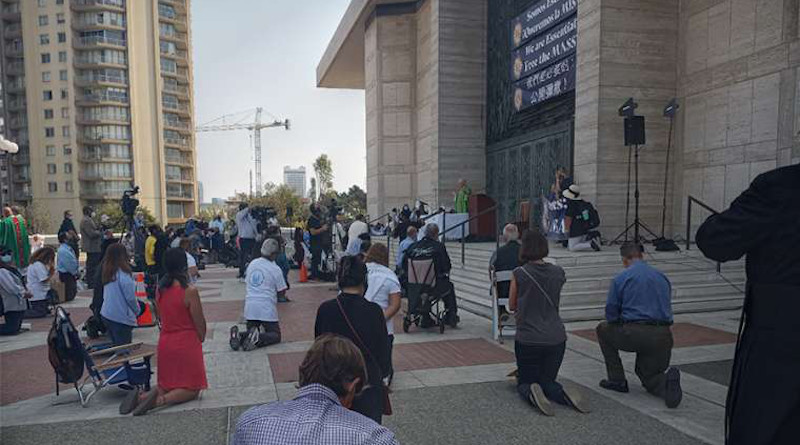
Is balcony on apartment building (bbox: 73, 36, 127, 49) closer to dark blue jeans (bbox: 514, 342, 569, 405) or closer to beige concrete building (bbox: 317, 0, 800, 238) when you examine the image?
beige concrete building (bbox: 317, 0, 800, 238)

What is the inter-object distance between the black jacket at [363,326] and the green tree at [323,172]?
7695cm

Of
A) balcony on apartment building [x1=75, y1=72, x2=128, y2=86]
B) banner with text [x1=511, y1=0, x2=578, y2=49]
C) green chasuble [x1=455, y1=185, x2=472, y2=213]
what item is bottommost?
green chasuble [x1=455, y1=185, x2=472, y2=213]

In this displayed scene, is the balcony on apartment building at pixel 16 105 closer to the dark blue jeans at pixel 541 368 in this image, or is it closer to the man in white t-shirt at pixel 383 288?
the man in white t-shirt at pixel 383 288

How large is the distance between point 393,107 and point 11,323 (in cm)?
2007

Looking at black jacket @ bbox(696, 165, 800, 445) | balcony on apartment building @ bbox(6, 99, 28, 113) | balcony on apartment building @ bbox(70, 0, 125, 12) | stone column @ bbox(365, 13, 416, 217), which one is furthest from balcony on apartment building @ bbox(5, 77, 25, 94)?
black jacket @ bbox(696, 165, 800, 445)

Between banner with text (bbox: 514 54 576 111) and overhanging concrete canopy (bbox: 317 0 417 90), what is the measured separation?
10.2 m

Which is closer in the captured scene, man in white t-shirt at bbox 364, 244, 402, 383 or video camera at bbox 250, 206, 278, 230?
man in white t-shirt at bbox 364, 244, 402, 383

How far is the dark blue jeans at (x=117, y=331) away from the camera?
6109 mm

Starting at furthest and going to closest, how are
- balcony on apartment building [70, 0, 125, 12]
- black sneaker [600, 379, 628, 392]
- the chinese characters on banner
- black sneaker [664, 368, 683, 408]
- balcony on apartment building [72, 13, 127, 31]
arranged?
balcony on apartment building [72, 13, 127, 31]
balcony on apartment building [70, 0, 125, 12]
the chinese characters on banner
black sneaker [600, 379, 628, 392]
black sneaker [664, 368, 683, 408]

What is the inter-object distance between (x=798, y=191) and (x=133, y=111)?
7208 centimetres

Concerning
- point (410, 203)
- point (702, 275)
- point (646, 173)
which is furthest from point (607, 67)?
point (410, 203)

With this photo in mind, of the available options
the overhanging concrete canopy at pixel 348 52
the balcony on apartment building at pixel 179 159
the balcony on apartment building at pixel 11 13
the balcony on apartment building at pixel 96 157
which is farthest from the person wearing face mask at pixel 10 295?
the balcony on apartment building at pixel 11 13

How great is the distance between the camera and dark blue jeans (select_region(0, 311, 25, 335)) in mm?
8148

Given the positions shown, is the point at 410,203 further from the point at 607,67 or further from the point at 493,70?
the point at 607,67
